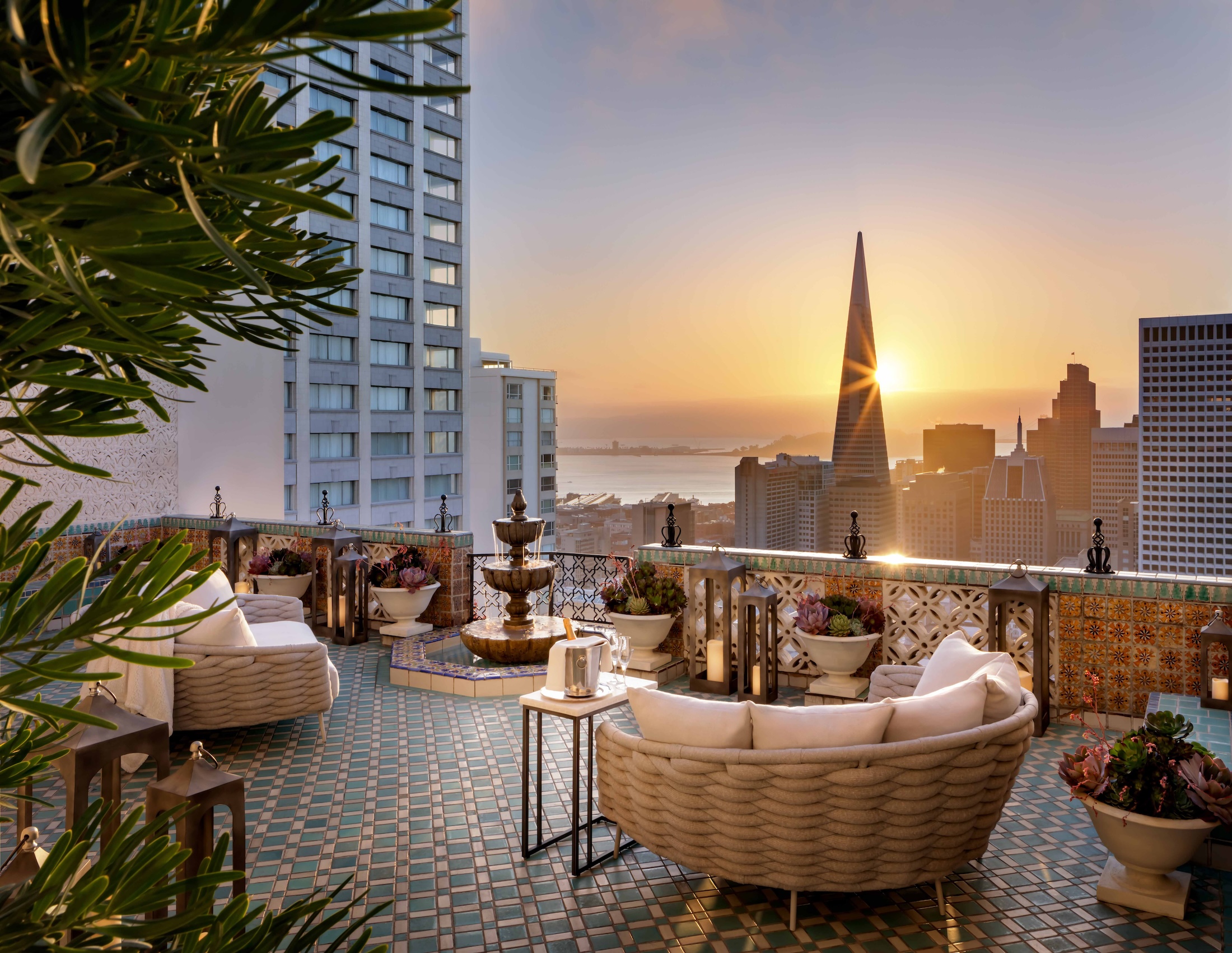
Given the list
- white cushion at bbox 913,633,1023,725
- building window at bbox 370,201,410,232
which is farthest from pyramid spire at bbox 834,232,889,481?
building window at bbox 370,201,410,232

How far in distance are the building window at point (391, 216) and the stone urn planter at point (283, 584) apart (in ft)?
99.8

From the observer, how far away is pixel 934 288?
453 inches

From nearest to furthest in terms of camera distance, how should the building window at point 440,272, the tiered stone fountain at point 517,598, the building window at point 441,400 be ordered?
1. the tiered stone fountain at point 517,598
2. the building window at point 440,272
3. the building window at point 441,400

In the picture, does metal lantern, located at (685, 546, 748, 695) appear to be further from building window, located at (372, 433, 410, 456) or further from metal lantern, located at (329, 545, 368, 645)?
building window, located at (372, 433, 410, 456)

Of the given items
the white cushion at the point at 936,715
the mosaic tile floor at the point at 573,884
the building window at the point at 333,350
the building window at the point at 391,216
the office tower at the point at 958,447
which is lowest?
the mosaic tile floor at the point at 573,884

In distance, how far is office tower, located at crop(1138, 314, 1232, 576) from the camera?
5.90 m

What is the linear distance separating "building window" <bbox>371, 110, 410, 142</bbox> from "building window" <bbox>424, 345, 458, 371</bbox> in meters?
8.85

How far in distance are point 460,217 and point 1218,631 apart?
38.1 m

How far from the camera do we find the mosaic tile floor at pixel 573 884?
259 centimetres

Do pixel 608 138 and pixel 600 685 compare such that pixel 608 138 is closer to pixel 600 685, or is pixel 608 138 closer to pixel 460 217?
pixel 600 685

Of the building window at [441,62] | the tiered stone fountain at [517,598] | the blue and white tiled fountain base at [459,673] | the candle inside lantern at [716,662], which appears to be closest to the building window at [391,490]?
the building window at [441,62]

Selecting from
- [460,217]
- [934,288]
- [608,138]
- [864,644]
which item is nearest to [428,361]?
[460,217]

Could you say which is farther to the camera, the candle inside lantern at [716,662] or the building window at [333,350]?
the building window at [333,350]

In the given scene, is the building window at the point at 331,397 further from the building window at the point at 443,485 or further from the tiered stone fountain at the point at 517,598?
the tiered stone fountain at the point at 517,598
